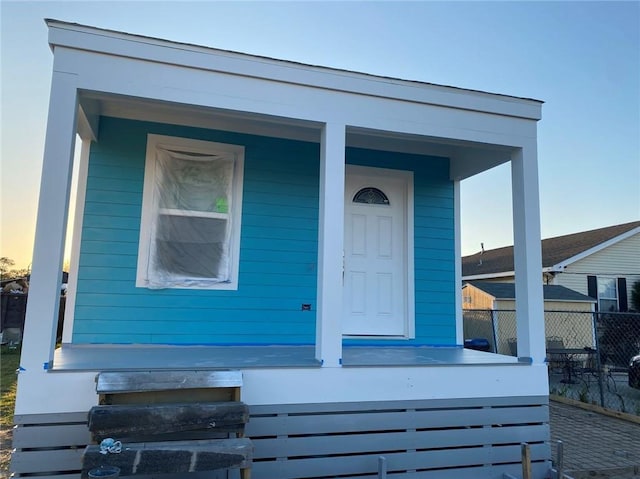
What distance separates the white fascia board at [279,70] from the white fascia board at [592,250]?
10.1 metres

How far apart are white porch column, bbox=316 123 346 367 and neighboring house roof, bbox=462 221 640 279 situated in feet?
36.8

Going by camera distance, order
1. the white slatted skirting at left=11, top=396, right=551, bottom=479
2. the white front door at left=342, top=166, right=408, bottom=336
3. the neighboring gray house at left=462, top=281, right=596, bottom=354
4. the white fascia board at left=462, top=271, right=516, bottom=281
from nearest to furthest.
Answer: the white slatted skirting at left=11, top=396, right=551, bottom=479, the white front door at left=342, top=166, right=408, bottom=336, the neighboring gray house at left=462, top=281, right=596, bottom=354, the white fascia board at left=462, top=271, right=516, bottom=281

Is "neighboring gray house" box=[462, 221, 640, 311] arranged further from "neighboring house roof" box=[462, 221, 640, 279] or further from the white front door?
the white front door

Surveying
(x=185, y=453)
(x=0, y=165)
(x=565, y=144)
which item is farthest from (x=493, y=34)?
(x=0, y=165)

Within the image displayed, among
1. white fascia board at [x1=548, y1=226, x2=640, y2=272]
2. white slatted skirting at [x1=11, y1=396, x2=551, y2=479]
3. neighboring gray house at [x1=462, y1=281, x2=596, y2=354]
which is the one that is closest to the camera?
white slatted skirting at [x1=11, y1=396, x2=551, y2=479]

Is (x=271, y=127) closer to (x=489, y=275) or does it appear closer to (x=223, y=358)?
(x=223, y=358)

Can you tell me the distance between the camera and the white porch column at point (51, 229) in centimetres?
266

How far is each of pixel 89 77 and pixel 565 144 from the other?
9.54 metres

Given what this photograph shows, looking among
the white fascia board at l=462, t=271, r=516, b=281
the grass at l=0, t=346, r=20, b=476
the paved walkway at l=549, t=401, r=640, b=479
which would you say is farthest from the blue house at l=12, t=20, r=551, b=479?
the white fascia board at l=462, t=271, r=516, b=281

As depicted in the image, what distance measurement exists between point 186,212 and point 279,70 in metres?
1.73

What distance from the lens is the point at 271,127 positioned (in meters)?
4.51

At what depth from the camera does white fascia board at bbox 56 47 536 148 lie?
3.05 metres

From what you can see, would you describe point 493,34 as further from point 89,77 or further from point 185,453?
point 185,453

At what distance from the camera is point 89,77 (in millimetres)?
3008
